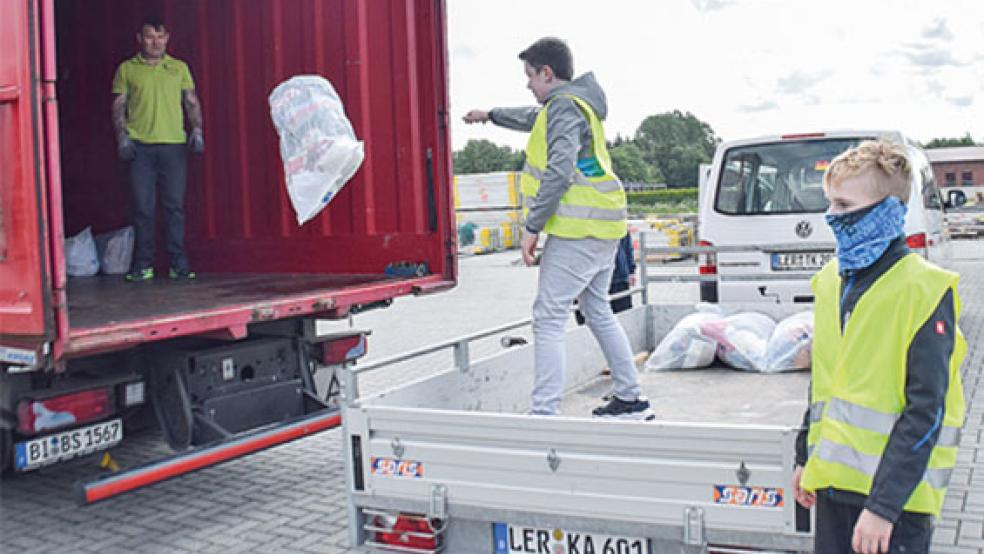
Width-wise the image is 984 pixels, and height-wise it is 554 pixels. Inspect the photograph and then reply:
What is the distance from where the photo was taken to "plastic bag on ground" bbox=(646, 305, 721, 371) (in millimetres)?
5469

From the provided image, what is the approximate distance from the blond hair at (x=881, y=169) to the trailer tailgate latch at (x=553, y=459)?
43.6 inches

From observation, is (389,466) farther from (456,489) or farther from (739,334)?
(739,334)

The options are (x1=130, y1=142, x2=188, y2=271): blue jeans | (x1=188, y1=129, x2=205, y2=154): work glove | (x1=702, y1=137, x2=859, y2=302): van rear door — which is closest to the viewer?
(x1=188, y1=129, x2=205, y2=154): work glove

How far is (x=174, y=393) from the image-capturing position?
4871 mm

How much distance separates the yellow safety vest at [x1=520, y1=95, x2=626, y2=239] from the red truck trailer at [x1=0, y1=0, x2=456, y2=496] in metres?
1.52

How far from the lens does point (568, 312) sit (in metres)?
4.20

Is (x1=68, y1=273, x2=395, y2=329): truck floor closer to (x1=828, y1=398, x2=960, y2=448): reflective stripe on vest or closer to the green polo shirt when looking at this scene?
the green polo shirt

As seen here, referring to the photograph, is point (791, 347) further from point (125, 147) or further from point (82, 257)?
point (82, 257)

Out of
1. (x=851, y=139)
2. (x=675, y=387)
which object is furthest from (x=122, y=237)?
(x=851, y=139)

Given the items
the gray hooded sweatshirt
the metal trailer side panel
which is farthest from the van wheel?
the gray hooded sweatshirt

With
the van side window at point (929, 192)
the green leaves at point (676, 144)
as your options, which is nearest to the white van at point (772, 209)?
the van side window at point (929, 192)

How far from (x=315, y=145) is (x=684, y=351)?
234 cm

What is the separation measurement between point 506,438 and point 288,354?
9.16ft

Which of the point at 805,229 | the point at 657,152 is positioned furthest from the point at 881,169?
the point at 657,152
